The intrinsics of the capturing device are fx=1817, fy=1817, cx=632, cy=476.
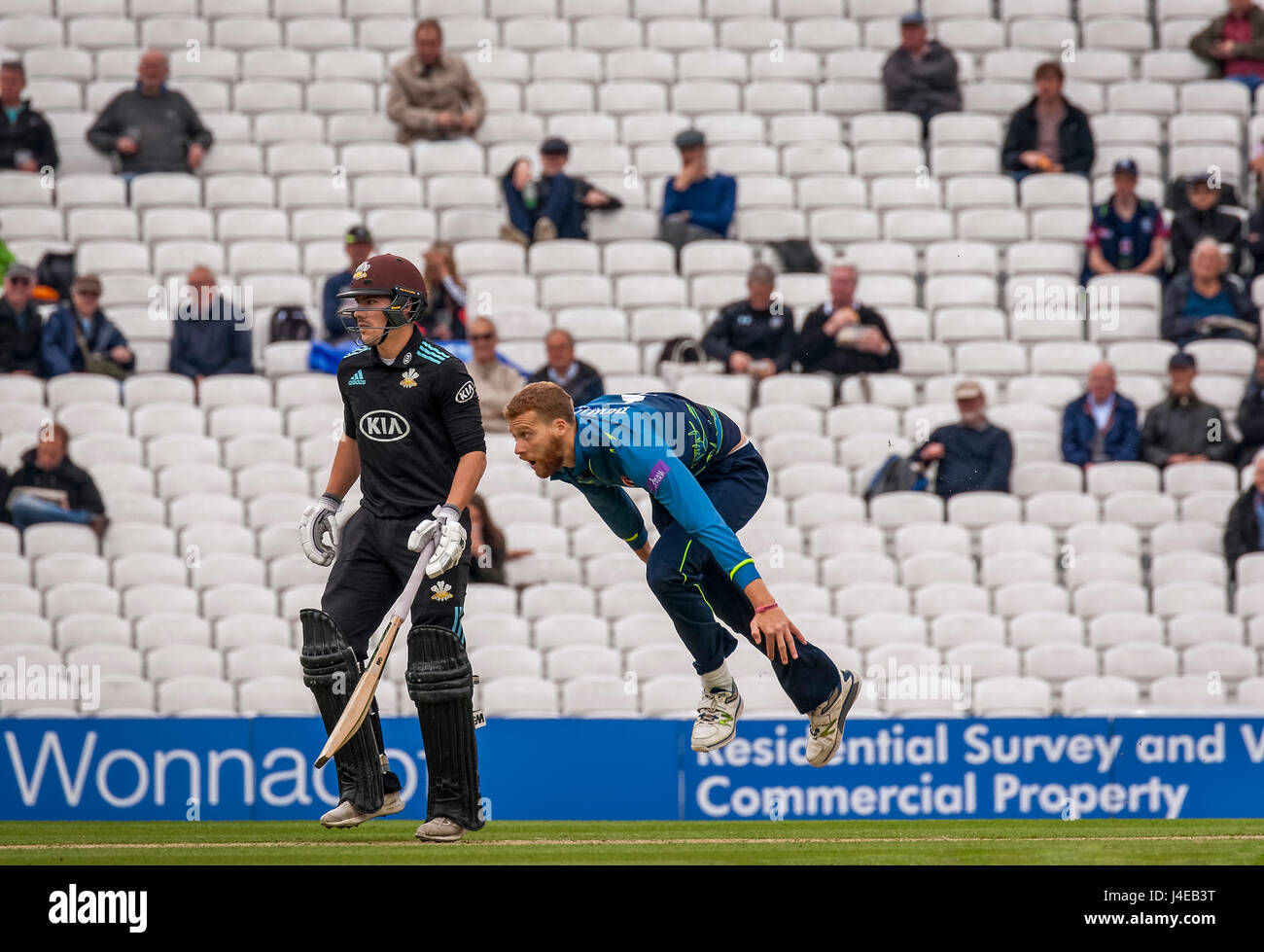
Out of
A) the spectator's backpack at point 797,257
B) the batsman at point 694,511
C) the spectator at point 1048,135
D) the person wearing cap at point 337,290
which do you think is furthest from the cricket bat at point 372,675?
the spectator at point 1048,135

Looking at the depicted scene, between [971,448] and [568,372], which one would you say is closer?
[568,372]

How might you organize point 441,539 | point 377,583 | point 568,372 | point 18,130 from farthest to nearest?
1. point 18,130
2. point 568,372
3. point 377,583
4. point 441,539

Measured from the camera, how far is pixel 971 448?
1127 centimetres

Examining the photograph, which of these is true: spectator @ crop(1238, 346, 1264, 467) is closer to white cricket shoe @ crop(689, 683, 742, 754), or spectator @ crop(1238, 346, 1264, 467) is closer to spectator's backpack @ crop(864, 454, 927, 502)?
spectator's backpack @ crop(864, 454, 927, 502)

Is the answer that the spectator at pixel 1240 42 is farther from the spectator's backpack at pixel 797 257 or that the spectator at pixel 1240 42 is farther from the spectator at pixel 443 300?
the spectator at pixel 443 300

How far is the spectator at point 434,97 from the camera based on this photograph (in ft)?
48.1

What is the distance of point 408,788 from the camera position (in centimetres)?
1019

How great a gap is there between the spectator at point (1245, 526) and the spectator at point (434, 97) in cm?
677

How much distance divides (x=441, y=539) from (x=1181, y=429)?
6832 millimetres

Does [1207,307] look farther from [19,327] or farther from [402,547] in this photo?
[19,327]

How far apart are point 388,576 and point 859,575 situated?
4581mm

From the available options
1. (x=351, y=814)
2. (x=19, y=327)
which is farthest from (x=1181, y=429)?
(x=19, y=327)
